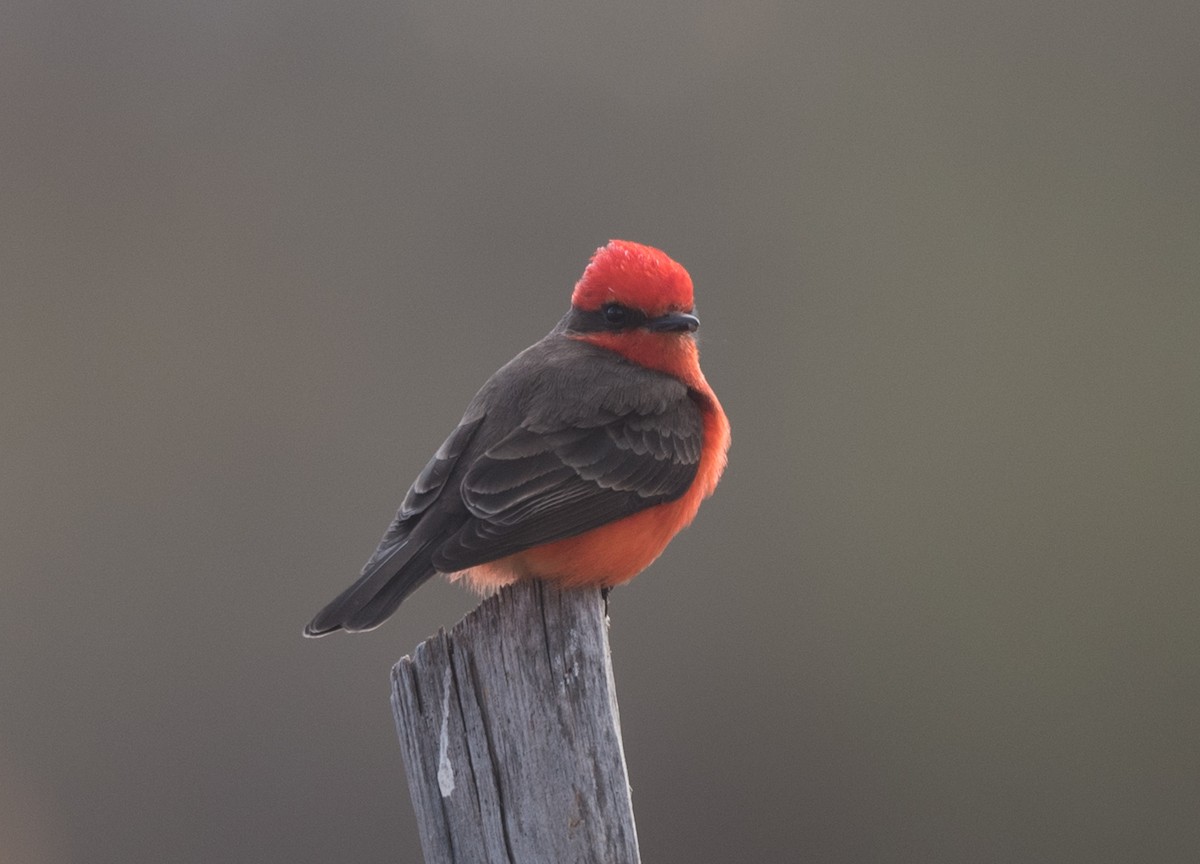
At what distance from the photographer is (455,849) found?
9.78 feet

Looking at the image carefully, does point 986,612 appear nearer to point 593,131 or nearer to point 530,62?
point 593,131

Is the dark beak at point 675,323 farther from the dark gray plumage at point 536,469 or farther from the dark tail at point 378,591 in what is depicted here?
the dark tail at point 378,591

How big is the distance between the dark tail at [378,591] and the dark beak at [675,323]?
1231 mm

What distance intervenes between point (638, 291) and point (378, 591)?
5.01ft

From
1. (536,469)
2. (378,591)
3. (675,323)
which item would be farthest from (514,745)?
(675,323)

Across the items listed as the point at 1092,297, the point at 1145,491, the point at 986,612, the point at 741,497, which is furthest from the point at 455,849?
the point at 1092,297

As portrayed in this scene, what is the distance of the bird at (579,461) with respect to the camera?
400 cm

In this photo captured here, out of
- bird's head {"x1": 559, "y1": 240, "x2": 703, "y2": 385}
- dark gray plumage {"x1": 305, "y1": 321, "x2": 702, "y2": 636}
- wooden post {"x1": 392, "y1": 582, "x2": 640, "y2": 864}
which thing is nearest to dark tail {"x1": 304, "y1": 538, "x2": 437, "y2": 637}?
dark gray plumage {"x1": 305, "y1": 321, "x2": 702, "y2": 636}

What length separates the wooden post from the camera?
2.95 m

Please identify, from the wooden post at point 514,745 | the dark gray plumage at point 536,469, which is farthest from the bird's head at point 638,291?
the wooden post at point 514,745

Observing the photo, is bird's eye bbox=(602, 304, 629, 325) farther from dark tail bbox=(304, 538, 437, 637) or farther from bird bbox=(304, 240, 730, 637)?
dark tail bbox=(304, 538, 437, 637)

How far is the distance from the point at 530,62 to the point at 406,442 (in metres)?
3.04

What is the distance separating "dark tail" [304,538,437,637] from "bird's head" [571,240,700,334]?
1239 millimetres

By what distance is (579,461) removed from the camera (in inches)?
172
